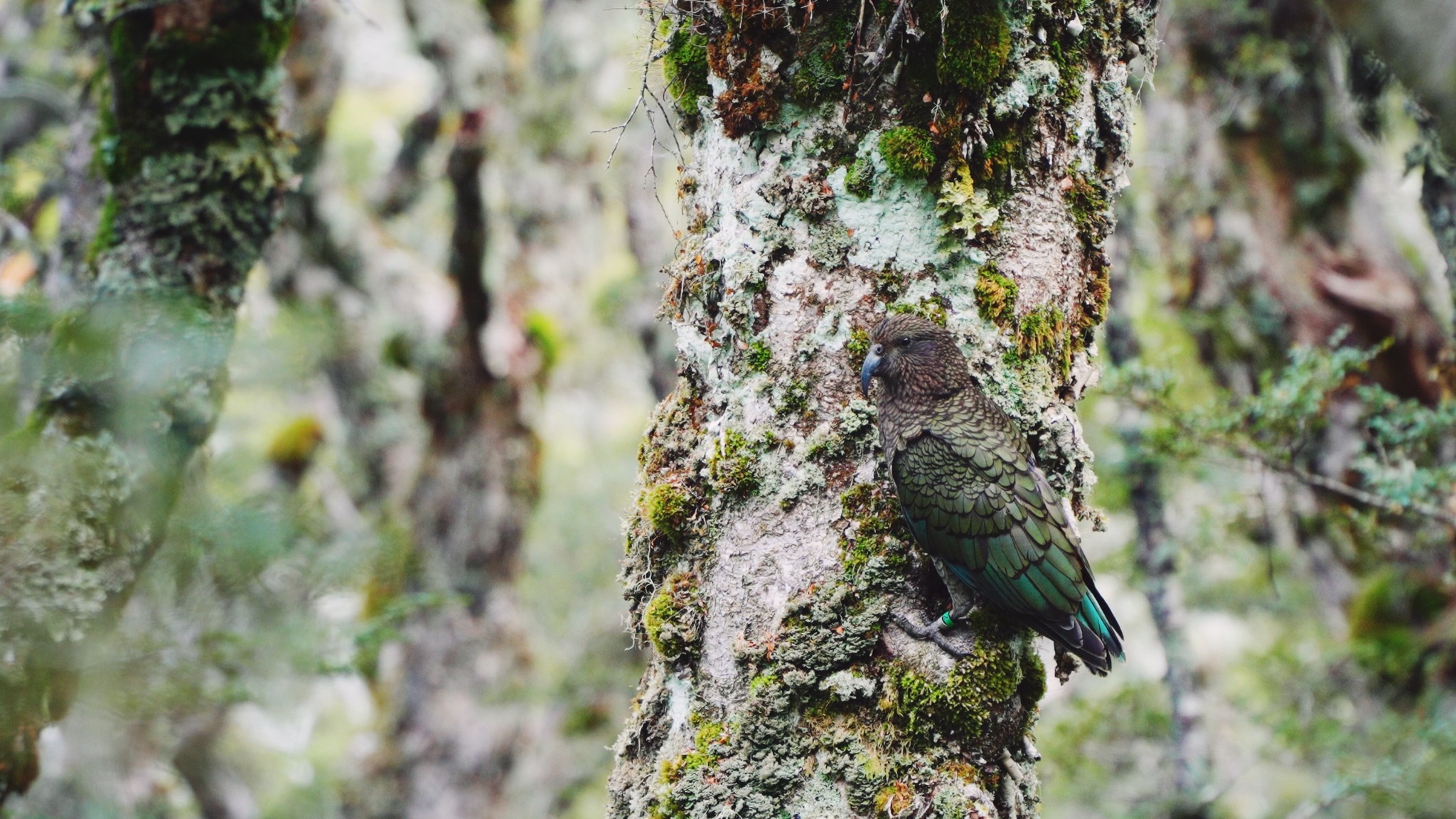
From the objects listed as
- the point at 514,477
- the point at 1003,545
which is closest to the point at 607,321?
the point at 514,477

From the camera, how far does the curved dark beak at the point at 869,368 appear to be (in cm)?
244

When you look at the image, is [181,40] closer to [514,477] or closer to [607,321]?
[514,477]

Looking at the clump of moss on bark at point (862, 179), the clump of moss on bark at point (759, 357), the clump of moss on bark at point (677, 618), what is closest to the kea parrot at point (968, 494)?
the clump of moss on bark at point (759, 357)

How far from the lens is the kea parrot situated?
7.79 feet

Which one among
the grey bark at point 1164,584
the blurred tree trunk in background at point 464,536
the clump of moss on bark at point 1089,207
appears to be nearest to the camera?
the clump of moss on bark at point 1089,207

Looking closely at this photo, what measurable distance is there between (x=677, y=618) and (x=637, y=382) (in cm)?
1119

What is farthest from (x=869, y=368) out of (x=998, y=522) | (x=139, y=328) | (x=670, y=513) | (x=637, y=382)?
(x=637, y=382)

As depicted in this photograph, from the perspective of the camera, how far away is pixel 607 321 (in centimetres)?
949

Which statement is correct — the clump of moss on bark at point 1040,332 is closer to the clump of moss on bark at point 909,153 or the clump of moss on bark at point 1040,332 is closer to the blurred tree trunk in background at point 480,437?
the clump of moss on bark at point 909,153

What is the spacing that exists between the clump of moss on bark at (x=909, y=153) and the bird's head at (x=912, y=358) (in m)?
0.37

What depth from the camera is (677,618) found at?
8.21 ft

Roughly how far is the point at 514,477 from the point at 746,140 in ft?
19.3

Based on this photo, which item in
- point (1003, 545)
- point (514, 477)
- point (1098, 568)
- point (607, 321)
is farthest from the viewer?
point (607, 321)

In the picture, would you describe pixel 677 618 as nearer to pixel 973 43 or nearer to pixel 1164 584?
pixel 973 43
